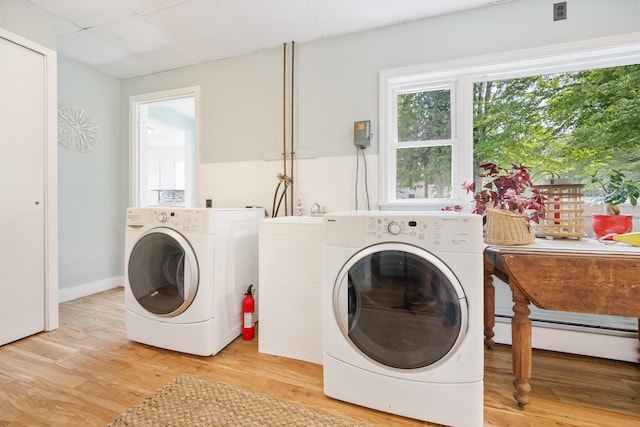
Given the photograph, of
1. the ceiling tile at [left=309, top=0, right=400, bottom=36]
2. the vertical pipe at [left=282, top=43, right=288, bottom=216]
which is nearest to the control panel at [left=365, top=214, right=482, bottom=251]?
the vertical pipe at [left=282, top=43, right=288, bottom=216]

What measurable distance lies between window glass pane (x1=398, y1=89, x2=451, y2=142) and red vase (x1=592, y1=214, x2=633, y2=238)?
1038 millimetres

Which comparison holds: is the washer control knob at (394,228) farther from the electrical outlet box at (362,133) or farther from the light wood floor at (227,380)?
the electrical outlet box at (362,133)

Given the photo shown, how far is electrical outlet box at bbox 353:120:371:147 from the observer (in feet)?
6.90

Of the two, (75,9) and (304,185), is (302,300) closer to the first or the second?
(304,185)

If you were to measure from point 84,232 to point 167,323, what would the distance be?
1.87 metres

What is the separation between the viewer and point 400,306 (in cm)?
117

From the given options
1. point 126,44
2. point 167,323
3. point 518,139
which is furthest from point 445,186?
point 126,44

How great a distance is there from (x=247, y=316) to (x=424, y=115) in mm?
2017

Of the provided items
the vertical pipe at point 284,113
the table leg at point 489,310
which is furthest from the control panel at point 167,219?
the table leg at point 489,310

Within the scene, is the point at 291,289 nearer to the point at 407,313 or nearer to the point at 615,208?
the point at 407,313

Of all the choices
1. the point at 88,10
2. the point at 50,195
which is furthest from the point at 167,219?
the point at 88,10

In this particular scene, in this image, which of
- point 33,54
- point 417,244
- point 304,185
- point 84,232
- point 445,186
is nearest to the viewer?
point 417,244

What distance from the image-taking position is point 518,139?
1970 millimetres

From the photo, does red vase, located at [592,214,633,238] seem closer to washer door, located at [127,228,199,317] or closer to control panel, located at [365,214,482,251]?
control panel, located at [365,214,482,251]
